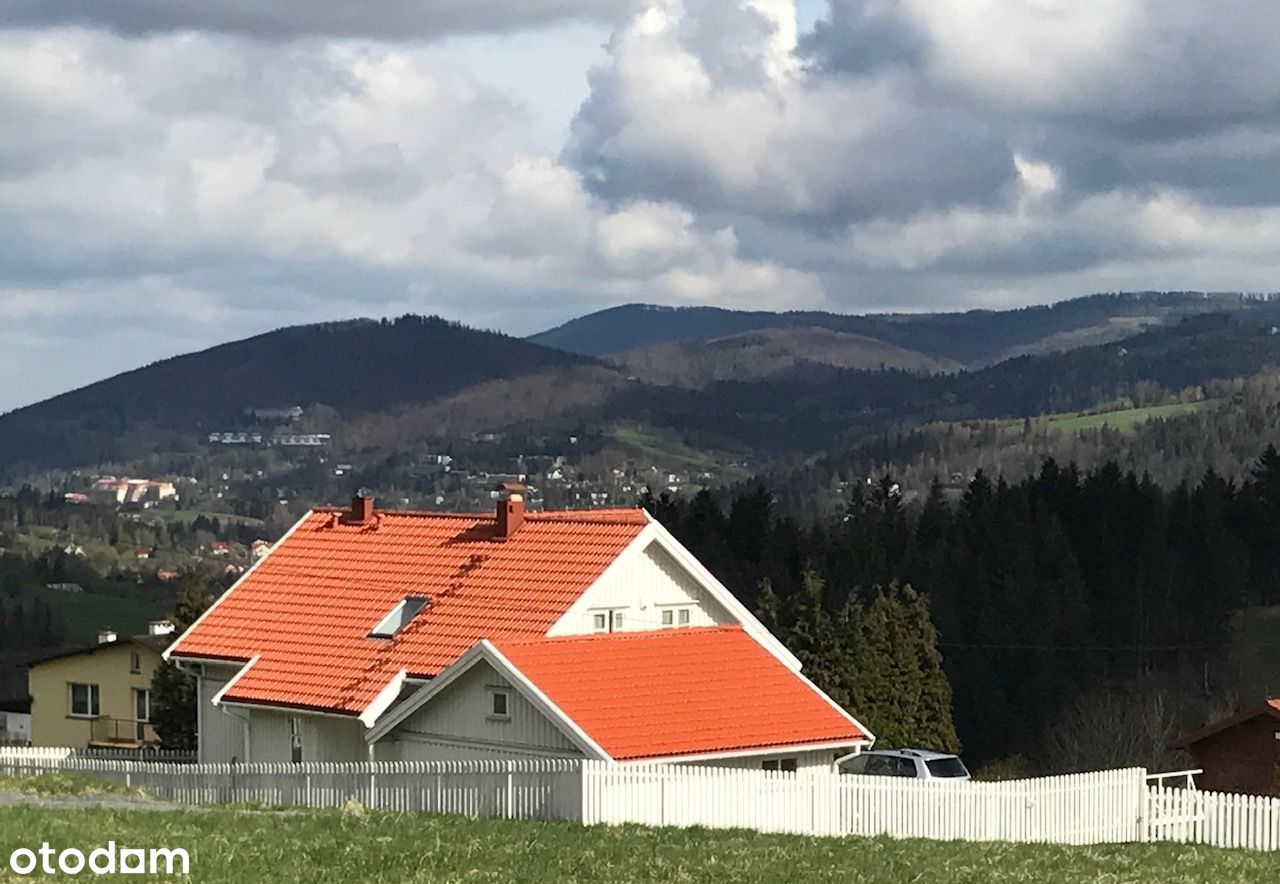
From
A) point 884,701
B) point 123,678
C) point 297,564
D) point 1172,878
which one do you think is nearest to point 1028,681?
point 884,701

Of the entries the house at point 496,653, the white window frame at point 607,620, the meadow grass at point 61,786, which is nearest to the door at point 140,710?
the house at point 496,653

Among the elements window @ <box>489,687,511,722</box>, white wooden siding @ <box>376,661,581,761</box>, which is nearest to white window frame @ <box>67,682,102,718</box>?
white wooden siding @ <box>376,661,581,761</box>

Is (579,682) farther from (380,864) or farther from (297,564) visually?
(380,864)

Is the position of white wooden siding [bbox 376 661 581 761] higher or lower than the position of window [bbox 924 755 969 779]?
higher

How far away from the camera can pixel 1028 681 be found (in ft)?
360

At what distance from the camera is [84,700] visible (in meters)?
80.9

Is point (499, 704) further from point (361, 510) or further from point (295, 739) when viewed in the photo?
point (361, 510)

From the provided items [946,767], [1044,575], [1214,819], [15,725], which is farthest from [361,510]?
[1044,575]

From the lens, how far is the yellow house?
77.9 meters

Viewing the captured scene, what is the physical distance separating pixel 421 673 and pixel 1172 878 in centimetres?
2008

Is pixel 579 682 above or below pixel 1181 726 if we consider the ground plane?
above

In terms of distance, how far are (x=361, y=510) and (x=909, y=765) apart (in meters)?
14.8

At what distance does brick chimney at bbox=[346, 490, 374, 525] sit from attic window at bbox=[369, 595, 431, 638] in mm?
5006

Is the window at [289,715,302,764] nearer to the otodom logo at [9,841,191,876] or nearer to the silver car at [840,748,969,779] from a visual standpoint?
the silver car at [840,748,969,779]
